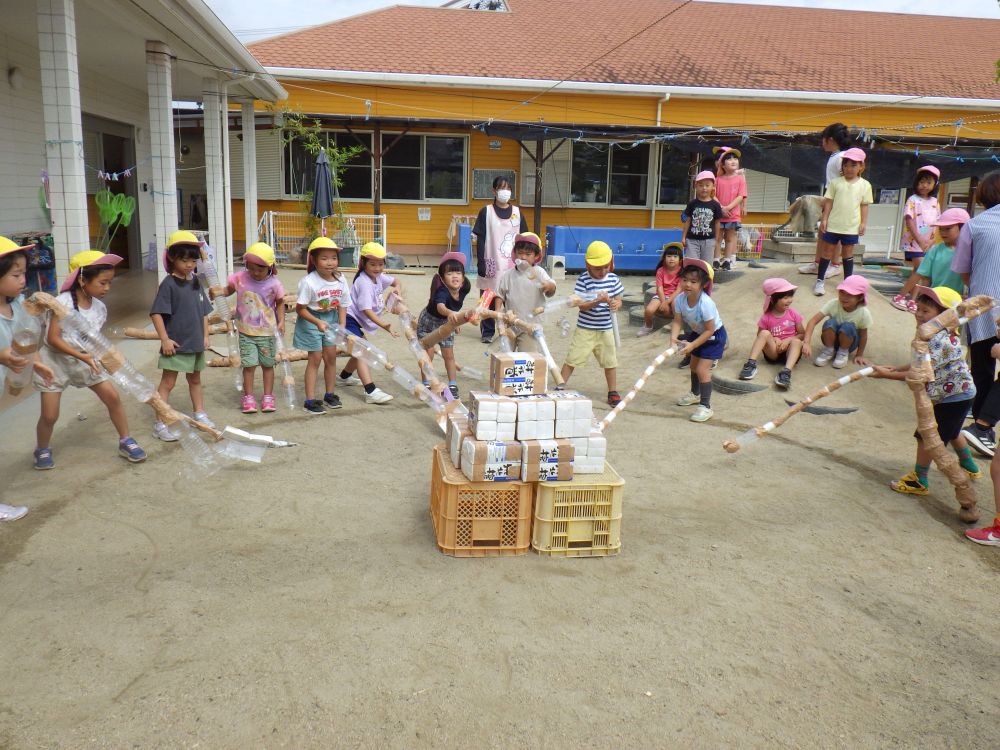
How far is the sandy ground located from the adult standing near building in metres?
0.60

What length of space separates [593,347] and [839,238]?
3.75 metres

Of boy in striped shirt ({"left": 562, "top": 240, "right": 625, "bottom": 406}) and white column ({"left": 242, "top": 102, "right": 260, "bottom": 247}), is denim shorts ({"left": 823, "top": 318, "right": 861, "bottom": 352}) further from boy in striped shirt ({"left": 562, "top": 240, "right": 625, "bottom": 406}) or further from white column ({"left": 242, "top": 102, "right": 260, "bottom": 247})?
white column ({"left": 242, "top": 102, "right": 260, "bottom": 247})

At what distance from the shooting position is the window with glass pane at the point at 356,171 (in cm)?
1923

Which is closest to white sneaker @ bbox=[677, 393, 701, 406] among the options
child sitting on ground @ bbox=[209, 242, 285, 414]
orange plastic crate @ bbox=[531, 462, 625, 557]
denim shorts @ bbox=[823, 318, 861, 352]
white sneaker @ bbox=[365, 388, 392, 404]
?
denim shorts @ bbox=[823, 318, 861, 352]

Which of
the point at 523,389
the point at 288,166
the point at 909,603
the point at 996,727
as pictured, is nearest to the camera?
the point at 996,727

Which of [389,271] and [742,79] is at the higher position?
[742,79]

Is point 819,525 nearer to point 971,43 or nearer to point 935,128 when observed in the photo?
point 935,128

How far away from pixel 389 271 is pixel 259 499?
36.7ft

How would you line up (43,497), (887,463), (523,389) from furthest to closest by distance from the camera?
(887,463) < (43,497) < (523,389)

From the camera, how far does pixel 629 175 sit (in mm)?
20500

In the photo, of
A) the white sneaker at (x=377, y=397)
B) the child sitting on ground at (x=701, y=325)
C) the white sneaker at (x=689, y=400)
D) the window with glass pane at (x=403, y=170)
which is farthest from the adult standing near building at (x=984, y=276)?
the window with glass pane at (x=403, y=170)

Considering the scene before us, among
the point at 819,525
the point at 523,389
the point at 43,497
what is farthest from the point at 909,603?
the point at 43,497

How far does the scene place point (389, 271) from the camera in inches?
623

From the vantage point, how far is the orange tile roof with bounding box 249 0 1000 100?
781 inches
